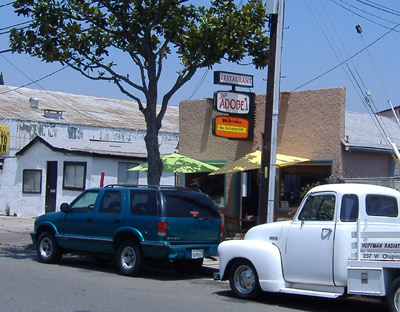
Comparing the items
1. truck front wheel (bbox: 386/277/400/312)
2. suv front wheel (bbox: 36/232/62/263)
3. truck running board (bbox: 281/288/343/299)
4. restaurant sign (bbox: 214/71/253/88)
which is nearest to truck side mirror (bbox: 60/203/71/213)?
suv front wheel (bbox: 36/232/62/263)

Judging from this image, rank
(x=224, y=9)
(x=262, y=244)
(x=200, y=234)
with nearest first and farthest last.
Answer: (x=262, y=244) < (x=200, y=234) < (x=224, y=9)

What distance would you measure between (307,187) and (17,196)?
15202 millimetres

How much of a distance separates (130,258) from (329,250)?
487 cm

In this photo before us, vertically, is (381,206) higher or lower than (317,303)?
higher

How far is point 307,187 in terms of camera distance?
1753 cm

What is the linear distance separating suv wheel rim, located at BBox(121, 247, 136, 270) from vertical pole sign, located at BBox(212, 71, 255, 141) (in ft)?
19.0

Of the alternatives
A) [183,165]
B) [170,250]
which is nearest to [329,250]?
[170,250]

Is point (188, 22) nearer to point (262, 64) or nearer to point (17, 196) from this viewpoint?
point (262, 64)

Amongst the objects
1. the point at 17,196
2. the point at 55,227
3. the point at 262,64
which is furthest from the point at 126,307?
the point at 17,196

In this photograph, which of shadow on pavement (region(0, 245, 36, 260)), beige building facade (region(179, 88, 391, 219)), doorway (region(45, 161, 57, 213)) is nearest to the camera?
shadow on pavement (region(0, 245, 36, 260))

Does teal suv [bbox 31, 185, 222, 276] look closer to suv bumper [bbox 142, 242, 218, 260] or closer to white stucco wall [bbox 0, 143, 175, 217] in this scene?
suv bumper [bbox 142, 242, 218, 260]

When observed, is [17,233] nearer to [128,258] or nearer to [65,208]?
[65,208]

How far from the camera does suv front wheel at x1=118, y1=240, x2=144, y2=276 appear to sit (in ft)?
41.2

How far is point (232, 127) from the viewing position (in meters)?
18.2
